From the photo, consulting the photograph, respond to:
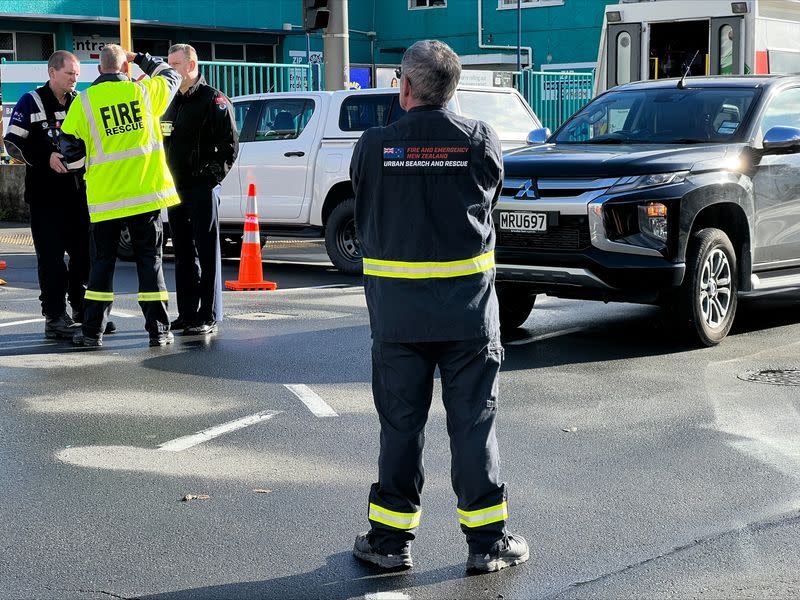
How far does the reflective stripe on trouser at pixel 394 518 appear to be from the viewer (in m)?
4.54

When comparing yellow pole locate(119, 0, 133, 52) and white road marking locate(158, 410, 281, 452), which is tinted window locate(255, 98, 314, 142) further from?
white road marking locate(158, 410, 281, 452)

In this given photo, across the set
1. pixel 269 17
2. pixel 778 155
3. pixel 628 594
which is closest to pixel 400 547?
pixel 628 594

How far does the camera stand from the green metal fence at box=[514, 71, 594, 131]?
A: 2381 centimetres

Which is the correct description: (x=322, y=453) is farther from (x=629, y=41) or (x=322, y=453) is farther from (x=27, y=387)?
(x=629, y=41)

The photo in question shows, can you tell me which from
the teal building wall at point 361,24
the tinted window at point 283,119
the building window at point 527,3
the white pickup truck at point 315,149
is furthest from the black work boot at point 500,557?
the building window at point 527,3

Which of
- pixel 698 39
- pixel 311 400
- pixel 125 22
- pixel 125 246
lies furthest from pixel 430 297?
pixel 698 39

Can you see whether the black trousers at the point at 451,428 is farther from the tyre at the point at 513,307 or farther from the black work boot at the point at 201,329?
the black work boot at the point at 201,329

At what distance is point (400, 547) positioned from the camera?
15.0 ft

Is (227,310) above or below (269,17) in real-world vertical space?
below

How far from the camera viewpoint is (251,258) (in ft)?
40.2

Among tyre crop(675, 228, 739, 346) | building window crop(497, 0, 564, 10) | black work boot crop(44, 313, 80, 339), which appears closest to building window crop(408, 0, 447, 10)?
building window crop(497, 0, 564, 10)

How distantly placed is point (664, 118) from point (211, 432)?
4.83 metres

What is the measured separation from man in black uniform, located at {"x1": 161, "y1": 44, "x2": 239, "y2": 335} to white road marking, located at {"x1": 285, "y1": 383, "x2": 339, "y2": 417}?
209cm

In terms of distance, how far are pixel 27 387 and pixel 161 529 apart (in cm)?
296
